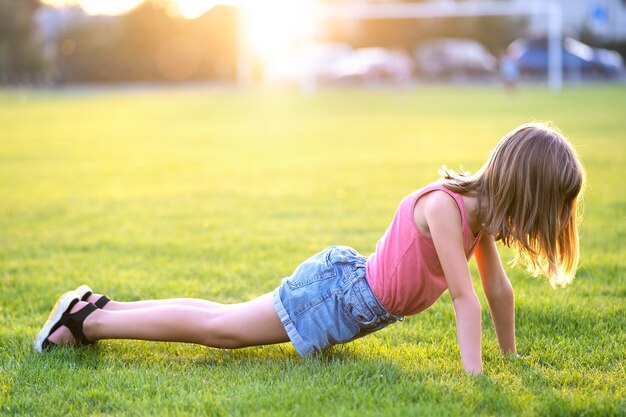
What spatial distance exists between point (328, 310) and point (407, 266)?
0.36 m

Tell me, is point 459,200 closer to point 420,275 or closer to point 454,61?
point 420,275

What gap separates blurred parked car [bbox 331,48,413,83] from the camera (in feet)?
115

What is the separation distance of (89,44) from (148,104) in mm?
18797

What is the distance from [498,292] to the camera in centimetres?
338

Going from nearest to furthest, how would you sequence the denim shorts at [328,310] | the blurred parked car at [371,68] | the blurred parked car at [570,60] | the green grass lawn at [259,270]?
the green grass lawn at [259,270] → the denim shorts at [328,310] → the blurred parked car at [570,60] → the blurred parked car at [371,68]

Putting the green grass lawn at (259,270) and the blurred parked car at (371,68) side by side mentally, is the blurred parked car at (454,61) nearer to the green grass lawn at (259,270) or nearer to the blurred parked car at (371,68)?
the blurred parked car at (371,68)

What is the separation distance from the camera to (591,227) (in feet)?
20.2

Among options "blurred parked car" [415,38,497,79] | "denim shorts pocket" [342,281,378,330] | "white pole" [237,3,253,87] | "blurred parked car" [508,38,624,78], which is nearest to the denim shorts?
"denim shorts pocket" [342,281,378,330]

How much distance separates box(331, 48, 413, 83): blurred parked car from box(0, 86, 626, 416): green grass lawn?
20705mm

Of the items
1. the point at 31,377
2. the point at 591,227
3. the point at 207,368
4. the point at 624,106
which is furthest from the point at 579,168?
the point at 624,106

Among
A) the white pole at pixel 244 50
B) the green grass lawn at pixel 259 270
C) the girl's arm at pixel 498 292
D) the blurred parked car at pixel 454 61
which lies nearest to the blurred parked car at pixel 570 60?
the blurred parked car at pixel 454 61

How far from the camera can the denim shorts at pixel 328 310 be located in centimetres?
327

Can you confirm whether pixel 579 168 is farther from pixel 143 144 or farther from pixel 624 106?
pixel 624 106

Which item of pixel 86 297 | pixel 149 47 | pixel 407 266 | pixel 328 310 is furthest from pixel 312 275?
pixel 149 47
